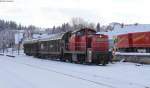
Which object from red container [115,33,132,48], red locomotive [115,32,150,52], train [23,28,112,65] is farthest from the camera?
red container [115,33,132,48]

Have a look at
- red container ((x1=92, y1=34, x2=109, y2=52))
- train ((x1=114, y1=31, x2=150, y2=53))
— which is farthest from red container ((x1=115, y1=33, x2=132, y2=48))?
red container ((x1=92, y1=34, x2=109, y2=52))

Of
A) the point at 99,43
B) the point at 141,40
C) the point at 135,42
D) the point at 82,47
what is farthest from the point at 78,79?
the point at 135,42

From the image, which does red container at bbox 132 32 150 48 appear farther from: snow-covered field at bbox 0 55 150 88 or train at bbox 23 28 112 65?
→ snow-covered field at bbox 0 55 150 88

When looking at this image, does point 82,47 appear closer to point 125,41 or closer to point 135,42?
point 135,42

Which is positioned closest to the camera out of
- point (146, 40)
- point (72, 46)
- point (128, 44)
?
point (72, 46)

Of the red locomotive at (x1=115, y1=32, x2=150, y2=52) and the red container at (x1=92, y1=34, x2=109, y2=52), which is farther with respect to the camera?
the red locomotive at (x1=115, y1=32, x2=150, y2=52)

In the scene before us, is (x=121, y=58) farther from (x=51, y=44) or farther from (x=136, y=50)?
(x=51, y=44)

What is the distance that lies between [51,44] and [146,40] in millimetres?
11962

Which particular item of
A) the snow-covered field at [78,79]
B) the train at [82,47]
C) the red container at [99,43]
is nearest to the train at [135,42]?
the train at [82,47]

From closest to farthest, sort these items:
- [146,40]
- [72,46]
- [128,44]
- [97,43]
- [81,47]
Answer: [97,43] → [81,47] → [72,46] → [146,40] → [128,44]

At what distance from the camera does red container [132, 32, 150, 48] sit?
39062 mm

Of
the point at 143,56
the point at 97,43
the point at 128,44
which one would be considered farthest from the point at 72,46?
the point at 128,44

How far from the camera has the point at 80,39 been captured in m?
33.4

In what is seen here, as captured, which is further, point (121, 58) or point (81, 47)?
point (121, 58)
